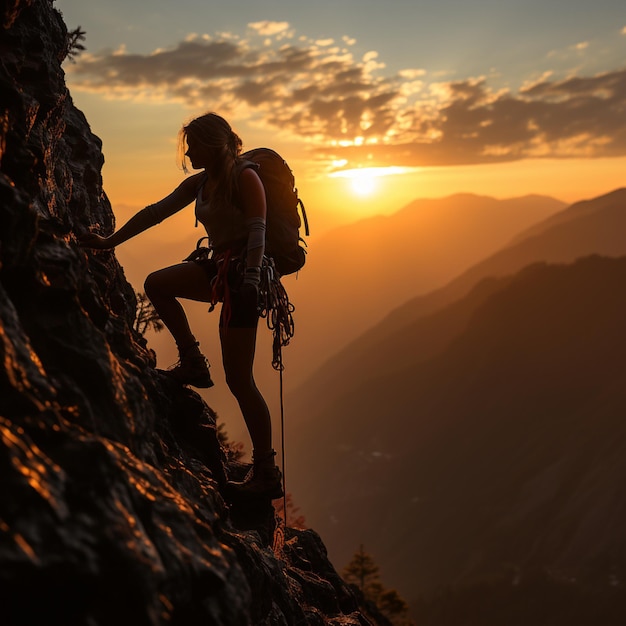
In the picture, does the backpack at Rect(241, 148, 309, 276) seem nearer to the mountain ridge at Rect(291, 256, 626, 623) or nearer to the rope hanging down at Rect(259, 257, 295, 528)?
the rope hanging down at Rect(259, 257, 295, 528)

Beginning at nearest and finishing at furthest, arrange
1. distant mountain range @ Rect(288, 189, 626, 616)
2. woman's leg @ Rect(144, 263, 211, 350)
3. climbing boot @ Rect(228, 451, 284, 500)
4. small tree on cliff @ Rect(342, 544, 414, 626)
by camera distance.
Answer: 1. woman's leg @ Rect(144, 263, 211, 350)
2. climbing boot @ Rect(228, 451, 284, 500)
3. small tree on cliff @ Rect(342, 544, 414, 626)
4. distant mountain range @ Rect(288, 189, 626, 616)

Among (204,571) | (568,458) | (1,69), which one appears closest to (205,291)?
(1,69)

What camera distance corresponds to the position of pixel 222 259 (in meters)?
6.73

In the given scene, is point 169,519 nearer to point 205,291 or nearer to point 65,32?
point 205,291

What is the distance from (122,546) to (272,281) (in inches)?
150

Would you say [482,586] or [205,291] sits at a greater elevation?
[205,291]

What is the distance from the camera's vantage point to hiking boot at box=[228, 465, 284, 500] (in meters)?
7.70

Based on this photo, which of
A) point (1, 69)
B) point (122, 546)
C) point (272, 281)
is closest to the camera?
point (122, 546)

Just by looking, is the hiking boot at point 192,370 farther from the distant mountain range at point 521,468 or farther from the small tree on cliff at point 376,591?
the distant mountain range at point 521,468

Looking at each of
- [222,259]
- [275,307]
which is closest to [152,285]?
[222,259]

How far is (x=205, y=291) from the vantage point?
7.00 metres

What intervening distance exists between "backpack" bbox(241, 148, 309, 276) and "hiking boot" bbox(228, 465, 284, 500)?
2.51 meters

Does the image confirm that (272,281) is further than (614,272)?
No

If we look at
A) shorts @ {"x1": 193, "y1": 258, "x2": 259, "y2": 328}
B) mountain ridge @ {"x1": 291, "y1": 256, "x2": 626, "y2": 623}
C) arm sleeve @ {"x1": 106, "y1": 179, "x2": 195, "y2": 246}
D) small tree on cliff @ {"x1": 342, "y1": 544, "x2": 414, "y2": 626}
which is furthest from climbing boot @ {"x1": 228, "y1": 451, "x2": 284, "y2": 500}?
mountain ridge @ {"x1": 291, "y1": 256, "x2": 626, "y2": 623}
